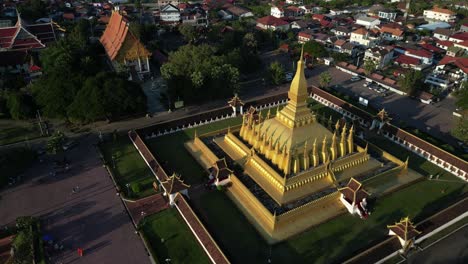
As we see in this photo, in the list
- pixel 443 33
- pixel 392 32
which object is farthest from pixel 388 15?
pixel 443 33

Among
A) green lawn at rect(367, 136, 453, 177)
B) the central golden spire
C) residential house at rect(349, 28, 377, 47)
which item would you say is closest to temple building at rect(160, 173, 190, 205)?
the central golden spire

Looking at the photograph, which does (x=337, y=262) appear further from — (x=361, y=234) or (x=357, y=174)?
(x=357, y=174)

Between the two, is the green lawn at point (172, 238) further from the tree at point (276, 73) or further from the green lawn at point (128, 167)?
the tree at point (276, 73)

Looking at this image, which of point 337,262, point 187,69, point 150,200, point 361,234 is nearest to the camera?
point 337,262

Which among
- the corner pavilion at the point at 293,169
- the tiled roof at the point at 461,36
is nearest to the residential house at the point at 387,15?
the tiled roof at the point at 461,36

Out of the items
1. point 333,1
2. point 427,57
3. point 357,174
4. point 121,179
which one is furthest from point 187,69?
point 333,1

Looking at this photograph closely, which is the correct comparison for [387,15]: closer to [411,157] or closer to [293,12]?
[293,12]
